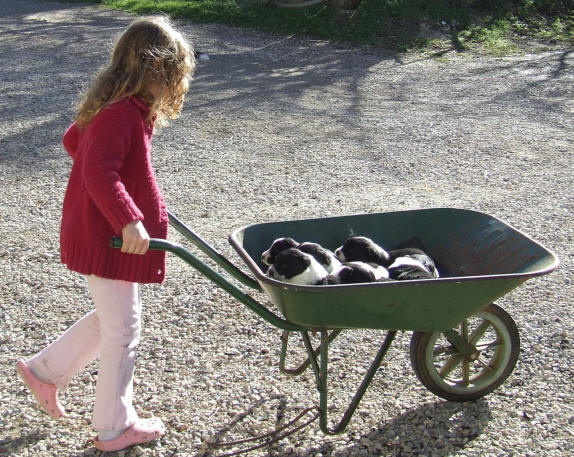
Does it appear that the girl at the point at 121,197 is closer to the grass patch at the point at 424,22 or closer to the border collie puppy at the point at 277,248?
the border collie puppy at the point at 277,248

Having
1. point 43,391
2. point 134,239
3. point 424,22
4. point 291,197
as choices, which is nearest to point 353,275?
point 134,239

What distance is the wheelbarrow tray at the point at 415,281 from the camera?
7.47ft

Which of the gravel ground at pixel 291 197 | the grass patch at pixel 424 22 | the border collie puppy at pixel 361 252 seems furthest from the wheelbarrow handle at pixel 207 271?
the grass patch at pixel 424 22

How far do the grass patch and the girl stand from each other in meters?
7.59

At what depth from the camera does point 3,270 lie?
3.89 meters

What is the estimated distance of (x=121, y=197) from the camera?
2146mm

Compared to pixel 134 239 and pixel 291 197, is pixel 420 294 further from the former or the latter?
pixel 291 197

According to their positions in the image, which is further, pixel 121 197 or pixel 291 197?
pixel 291 197

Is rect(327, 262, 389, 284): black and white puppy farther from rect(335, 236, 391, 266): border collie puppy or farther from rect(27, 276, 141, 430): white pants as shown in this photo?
rect(27, 276, 141, 430): white pants

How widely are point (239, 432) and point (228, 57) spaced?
7058mm

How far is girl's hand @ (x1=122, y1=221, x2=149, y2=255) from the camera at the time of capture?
2.14m

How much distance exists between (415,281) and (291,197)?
8.97 ft

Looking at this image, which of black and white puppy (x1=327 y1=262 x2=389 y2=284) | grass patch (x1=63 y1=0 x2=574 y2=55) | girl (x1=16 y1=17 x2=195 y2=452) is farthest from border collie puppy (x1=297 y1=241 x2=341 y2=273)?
grass patch (x1=63 y1=0 x2=574 y2=55)

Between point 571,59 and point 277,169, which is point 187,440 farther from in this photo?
point 571,59
